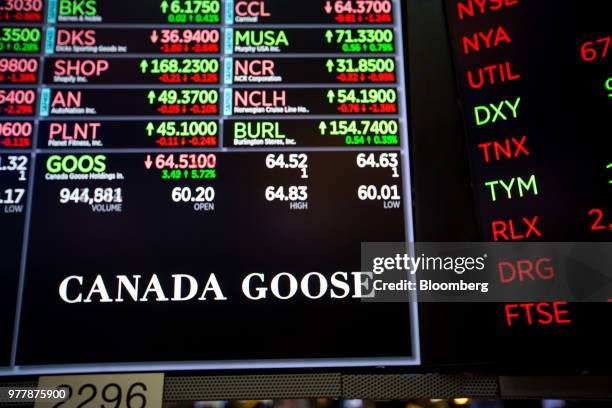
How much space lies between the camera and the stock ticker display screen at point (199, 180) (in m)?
3.74

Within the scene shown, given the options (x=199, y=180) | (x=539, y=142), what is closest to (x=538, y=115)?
(x=539, y=142)

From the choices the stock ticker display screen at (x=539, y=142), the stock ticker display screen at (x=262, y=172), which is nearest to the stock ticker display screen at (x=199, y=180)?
the stock ticker display screen at (x=262, y=172)

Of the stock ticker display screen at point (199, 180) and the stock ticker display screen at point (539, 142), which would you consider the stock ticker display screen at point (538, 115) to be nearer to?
the stock ticker display screen at point (539, 142)

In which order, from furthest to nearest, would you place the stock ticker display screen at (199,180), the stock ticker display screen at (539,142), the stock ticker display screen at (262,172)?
1. the stock ticker display screen at (199,180)
2. the stock ticker display screen at (262,172)
3. the stock ticker display screen at (539,142)

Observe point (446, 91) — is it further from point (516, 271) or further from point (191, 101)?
point (191, 101)

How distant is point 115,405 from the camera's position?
3.52 metres

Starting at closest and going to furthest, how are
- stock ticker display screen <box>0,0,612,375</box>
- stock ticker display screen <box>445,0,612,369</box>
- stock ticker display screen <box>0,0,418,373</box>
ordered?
stock ticker display screen <box>445,0,612,369</box> < stock ticker display screen <box>0,0,612,375</box> < stock ticker display screen <box>0,0,418,373</box>

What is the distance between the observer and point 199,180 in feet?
13.2

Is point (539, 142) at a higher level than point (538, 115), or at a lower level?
lower

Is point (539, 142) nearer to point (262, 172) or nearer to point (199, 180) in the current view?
point (262, 172)

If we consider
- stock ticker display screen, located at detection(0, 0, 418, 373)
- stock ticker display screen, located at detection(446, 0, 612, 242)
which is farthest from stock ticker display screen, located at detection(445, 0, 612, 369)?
stock ticker display screen, located at detection(0, 0, 418, 373)

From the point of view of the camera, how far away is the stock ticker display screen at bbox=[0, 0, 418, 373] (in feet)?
12.3

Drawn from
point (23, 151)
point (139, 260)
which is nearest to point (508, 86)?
point (139, 260)

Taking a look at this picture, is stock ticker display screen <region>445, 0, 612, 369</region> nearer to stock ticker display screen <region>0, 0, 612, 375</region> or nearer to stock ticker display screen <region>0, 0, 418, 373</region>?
stock ticker display screen <region>0, 0, 612, 375</region>
